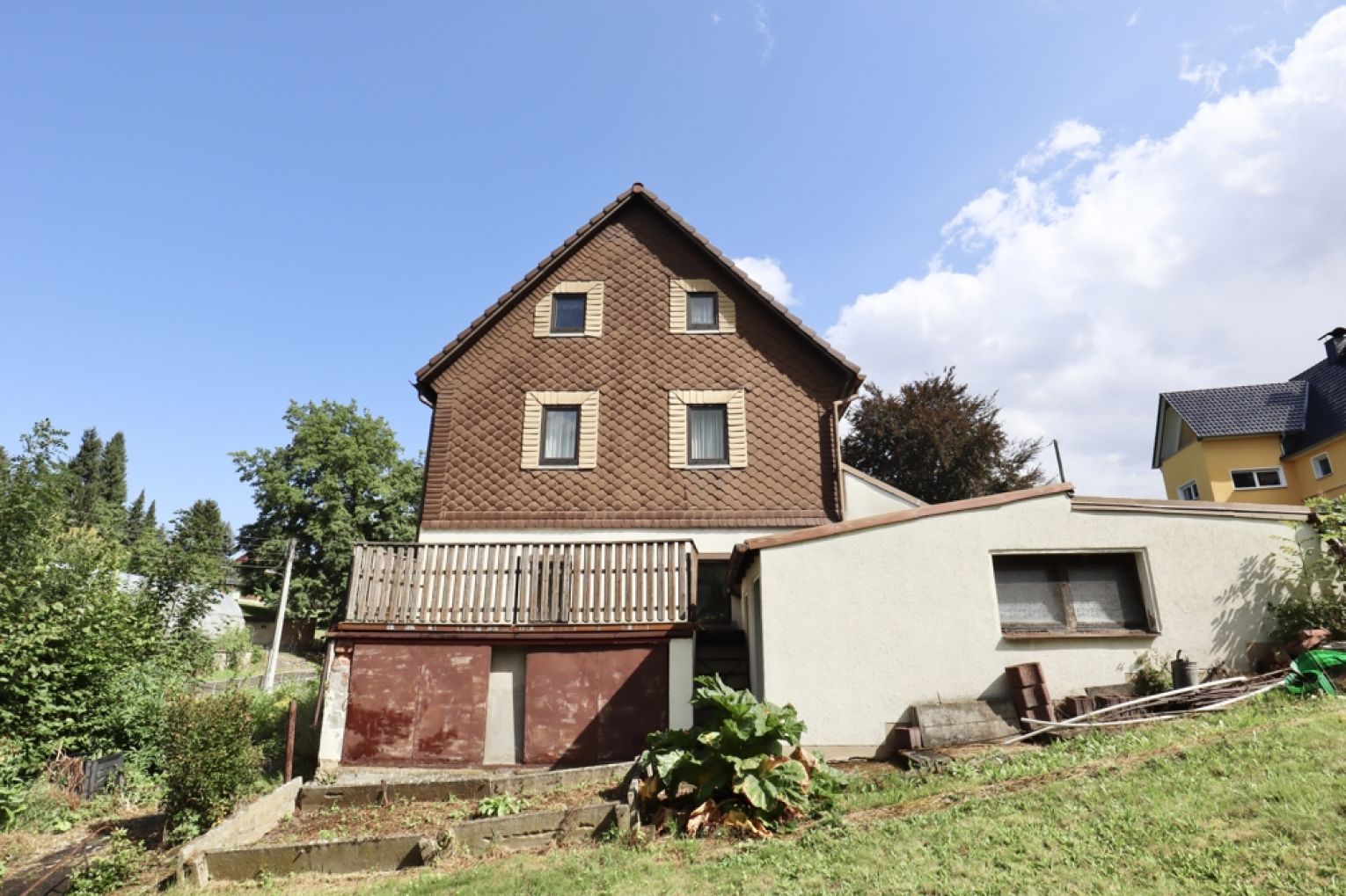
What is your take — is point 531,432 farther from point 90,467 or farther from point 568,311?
point 90,467


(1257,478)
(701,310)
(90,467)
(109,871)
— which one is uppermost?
(90,467)

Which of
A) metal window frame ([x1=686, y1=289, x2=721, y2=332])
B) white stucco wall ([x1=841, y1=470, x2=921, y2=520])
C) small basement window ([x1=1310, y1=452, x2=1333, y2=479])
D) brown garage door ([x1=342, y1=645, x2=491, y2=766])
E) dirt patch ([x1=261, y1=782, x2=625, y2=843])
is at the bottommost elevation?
dirt patch ([x1=261, y1=782, x2=625, y2=843])

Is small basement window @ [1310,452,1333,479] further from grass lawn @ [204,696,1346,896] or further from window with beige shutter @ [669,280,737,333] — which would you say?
grass lawn @ [204,696,1346,896]

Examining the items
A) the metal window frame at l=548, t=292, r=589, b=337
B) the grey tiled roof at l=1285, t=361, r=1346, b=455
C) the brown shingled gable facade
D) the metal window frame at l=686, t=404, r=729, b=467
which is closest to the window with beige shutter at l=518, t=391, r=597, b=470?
the brown shingled gable facade

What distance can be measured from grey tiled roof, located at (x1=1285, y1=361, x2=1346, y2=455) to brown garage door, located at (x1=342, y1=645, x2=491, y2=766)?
95.4 ft

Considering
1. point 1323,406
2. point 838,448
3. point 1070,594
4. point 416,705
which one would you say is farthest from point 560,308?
point 1323,406

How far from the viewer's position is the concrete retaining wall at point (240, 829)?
6.53 metres

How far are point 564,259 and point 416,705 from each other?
10275 millimetres

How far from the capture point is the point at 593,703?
10.4 m

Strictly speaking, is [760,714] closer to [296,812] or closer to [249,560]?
[296,812]

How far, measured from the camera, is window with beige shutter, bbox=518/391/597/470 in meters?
14.6

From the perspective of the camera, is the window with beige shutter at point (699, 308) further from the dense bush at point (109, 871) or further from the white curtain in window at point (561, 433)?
the dense bush at point (109, 871)

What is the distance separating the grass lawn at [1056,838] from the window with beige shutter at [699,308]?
1070 cm

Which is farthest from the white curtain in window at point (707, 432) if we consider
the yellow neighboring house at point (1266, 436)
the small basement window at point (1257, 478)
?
the small basement window at point (1257, 478)
